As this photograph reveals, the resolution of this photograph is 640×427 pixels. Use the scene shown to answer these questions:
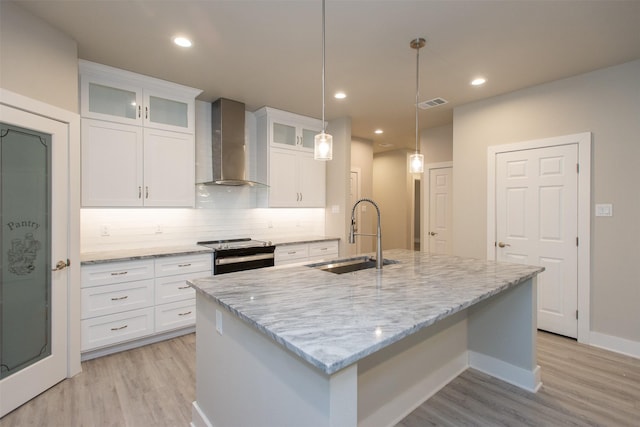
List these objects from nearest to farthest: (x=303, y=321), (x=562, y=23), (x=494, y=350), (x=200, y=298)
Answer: (x=303, y=321) → (x=200, y=298) → (x=562, y=23) → (x=494, y=350)

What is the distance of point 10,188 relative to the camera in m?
2.14

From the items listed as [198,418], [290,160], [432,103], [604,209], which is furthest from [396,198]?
[198,418]

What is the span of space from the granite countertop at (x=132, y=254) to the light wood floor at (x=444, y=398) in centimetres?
90

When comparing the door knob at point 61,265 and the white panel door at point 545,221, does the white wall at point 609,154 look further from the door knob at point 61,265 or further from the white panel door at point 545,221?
the door knob at point 61,265

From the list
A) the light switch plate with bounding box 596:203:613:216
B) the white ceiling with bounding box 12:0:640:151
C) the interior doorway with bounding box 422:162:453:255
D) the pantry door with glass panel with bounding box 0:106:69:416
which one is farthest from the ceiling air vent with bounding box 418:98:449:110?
the pantry door with glass panel with bounding box 0:106:69:416

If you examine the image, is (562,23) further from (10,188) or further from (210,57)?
(10,188)

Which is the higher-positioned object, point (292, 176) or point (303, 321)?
point (292, 176)

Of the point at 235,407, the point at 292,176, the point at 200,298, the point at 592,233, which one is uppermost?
the point at 292,176

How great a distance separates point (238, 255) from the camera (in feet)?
11.9

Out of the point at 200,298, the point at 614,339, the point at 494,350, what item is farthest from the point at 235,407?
the point at 614,339

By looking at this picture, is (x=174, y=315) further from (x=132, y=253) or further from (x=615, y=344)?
(x=615, y=344)

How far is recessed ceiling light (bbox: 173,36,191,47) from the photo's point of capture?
2508mm

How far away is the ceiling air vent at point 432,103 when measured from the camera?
3.89m

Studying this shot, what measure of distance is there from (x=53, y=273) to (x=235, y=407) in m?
1.89
